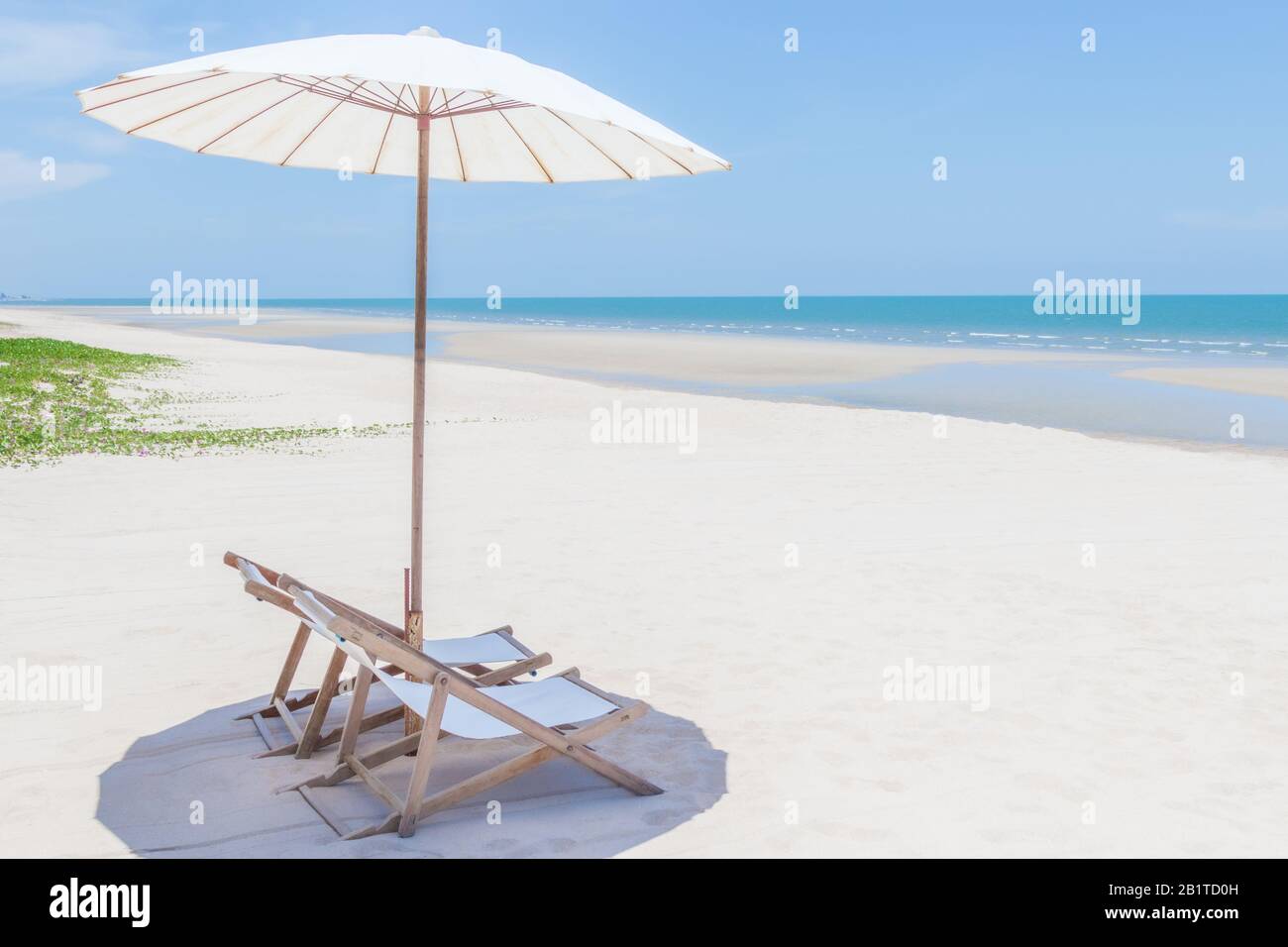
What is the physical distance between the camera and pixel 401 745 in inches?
166

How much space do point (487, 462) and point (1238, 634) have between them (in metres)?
7.76

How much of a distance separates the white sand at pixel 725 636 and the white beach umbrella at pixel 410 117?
1.19 metres

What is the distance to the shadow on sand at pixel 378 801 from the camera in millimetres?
3574

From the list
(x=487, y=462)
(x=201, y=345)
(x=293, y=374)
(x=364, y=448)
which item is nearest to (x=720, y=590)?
(x=487, y=462)

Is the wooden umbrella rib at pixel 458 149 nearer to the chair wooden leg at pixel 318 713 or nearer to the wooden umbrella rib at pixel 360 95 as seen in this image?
the wooden umbrella rib at pixel 360 95

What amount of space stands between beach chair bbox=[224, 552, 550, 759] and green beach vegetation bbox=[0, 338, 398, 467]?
694cm

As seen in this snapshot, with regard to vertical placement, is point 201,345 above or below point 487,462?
above

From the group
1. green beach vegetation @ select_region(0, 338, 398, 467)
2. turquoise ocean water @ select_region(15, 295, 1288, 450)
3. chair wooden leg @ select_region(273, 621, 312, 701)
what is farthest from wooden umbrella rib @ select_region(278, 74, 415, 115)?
turquoise ocean water @ select_region(15, 295, 1288, 450)

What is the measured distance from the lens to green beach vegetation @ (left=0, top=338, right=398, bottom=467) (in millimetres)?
11195

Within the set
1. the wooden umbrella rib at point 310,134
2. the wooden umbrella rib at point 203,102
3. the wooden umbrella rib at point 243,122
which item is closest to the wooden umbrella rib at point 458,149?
the wooden umbrella rib at point 310,134
